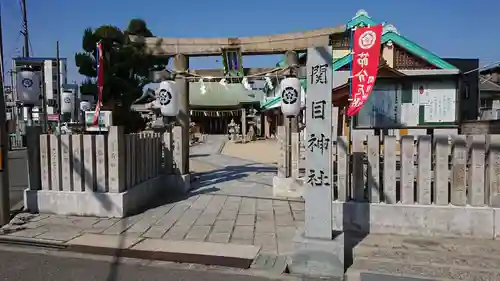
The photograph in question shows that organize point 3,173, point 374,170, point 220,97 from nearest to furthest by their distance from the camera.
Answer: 1. point 374,170
2. point 3,173
3. point 220,97

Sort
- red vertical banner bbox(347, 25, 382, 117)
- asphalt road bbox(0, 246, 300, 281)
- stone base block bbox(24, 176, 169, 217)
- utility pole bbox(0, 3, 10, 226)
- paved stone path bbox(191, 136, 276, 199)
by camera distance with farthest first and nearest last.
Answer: paved stone path bbox(191, 136, 276, 199)
red vertical banner bbox(347, 25, 382, 117)
stone base block bbox(24, 176, 169, 217)
utility pole bbox(0, 3, 10, 226)
asphalt road bbox(0, 246, 300, 281)

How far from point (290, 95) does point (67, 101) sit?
17.2m

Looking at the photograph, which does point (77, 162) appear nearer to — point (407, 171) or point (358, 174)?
point (358, 174)

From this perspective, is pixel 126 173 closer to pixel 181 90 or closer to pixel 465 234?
pixel 181 90

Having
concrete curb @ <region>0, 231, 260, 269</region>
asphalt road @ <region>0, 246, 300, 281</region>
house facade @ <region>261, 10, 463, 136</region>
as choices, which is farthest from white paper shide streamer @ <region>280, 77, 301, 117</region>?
asphalt road @ <region>0, 246, 300, 281</region>

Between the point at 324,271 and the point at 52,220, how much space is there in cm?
556

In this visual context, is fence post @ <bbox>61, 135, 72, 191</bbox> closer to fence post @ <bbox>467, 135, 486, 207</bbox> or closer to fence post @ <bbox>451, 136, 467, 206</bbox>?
fence post @ <bbox>451, 136, 467, 206</bbox>

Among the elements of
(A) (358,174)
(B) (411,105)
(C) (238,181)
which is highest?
(B) (411,105)

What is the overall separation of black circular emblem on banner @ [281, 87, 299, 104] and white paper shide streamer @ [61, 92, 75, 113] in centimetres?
1689

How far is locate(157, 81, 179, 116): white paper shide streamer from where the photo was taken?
10.5 m

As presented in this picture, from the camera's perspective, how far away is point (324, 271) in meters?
4.74

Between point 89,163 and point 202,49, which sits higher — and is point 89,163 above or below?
below

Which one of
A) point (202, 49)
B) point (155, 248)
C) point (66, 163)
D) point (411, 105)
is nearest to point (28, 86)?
point (66, 163)

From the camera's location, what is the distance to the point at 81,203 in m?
7.61
